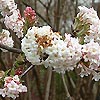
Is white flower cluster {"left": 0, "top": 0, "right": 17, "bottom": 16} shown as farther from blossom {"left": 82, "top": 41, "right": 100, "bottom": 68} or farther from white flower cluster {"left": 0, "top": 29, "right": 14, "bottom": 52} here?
blossom {"left": 82, "top": 41, "right": 100, "bottom": 68}

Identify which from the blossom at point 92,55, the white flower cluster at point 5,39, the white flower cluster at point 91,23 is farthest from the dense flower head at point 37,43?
the white flower cluster at point 5,39

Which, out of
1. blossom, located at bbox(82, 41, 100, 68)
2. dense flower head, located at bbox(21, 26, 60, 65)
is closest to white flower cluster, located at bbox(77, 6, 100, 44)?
blossom, located at bbox(82, 41, 100, 68)

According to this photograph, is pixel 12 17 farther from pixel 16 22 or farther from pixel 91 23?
pixel 91 23

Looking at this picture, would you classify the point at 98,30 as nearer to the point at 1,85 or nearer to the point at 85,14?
the point at 85,14

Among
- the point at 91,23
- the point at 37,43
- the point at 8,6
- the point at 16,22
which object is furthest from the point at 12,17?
the point at 37,43

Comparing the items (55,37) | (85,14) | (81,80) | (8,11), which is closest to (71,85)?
(81,80)

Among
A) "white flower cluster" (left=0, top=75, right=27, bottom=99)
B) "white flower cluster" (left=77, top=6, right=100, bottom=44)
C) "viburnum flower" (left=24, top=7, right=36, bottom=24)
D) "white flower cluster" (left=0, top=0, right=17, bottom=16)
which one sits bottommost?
"white flower cluster" (left=0, top=75, right=27, bottom=99)
